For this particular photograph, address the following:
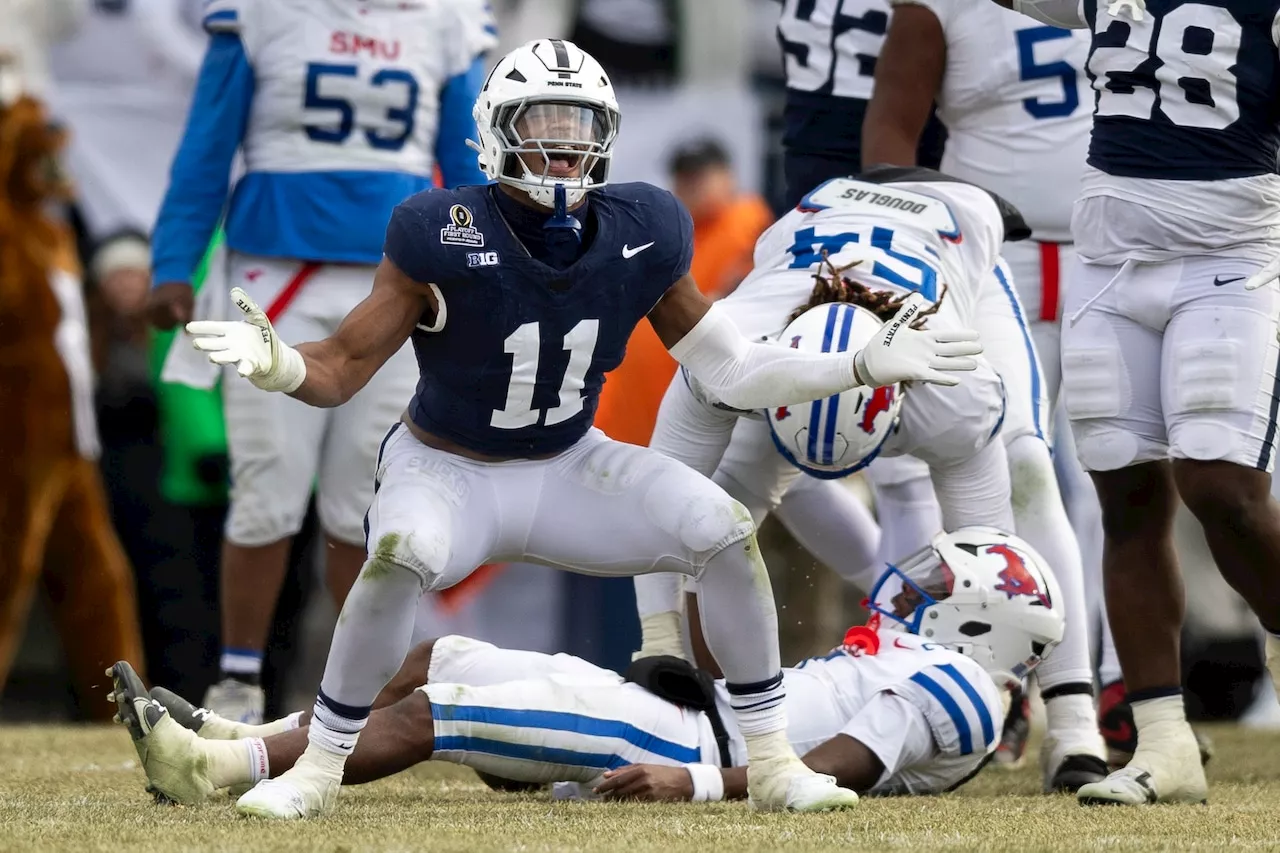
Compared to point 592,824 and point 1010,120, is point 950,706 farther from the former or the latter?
point 1010,120

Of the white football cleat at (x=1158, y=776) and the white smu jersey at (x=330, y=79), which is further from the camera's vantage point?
the white smu jersey at (x=330, y=79)

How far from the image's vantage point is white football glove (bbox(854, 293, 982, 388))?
397cm

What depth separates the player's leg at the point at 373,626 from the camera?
12.4 ft

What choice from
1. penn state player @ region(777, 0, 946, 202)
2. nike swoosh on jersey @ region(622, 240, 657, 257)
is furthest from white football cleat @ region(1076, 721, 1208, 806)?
penn state player @ region(777, 0, 946, 202)

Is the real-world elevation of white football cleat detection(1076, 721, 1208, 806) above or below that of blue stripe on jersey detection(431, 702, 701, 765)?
below

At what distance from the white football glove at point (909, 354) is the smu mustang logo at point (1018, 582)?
2.18 ft

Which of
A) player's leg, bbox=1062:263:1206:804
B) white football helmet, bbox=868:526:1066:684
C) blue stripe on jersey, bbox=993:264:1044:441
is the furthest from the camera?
blue stripe on jersey, bbox=993:264:1044:441

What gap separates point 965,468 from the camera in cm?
481

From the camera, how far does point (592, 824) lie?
374 cm

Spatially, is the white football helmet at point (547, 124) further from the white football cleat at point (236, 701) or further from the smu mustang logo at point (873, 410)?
the white football cleat at point (236, 701)

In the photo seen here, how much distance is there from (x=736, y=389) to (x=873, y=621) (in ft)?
2.22

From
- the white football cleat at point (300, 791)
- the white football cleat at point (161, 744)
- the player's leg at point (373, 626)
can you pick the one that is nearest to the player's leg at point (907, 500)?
the player's leg at point (373, 626)

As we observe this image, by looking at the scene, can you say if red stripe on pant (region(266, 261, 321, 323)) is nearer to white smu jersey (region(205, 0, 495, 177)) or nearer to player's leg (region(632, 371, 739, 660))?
white smu jersey (region(205, 0, 495, 177))

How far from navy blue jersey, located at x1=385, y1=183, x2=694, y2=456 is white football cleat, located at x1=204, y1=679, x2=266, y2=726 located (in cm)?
141
